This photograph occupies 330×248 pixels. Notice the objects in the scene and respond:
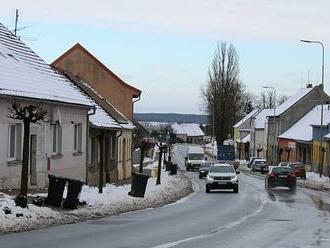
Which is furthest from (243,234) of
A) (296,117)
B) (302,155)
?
(296,117)

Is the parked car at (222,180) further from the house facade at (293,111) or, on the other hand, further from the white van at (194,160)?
the house facade at (293,111)

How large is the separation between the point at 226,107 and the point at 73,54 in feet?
207

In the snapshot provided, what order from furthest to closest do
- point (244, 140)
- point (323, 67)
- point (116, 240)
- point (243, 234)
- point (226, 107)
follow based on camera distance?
point (244, 140) < point (226, 107) < point (323, 67) < point (243, 234) < point (116, 240)

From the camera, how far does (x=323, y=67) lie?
173ft

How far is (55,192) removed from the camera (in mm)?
21016

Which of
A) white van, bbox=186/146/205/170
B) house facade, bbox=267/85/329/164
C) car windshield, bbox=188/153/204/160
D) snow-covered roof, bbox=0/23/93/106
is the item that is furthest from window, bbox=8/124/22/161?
house facade, bbox=267/85/329/164

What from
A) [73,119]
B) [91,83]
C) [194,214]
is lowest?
[194,214]

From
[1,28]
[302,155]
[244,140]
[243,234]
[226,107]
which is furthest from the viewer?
[244,140]

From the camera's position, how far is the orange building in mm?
52969

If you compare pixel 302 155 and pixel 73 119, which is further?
pixel 302 155

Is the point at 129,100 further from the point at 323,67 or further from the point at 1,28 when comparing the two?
the point at 1,28

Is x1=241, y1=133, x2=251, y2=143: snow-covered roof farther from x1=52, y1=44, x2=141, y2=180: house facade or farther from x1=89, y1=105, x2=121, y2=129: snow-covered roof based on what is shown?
x1=89, y1=105, x2=121, y2=129: snow-covered roof

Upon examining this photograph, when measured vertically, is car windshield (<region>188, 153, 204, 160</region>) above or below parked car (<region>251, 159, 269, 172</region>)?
above

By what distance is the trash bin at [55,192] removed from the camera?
20.9 metres
